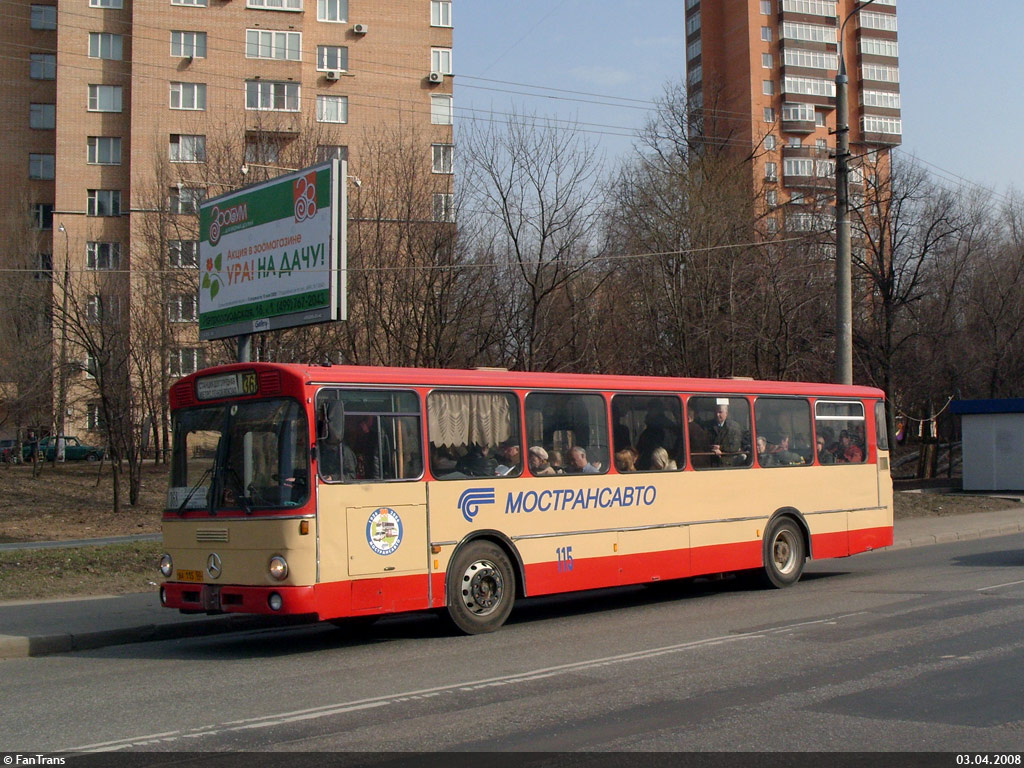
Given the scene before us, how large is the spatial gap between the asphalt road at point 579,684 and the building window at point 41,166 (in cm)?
5126

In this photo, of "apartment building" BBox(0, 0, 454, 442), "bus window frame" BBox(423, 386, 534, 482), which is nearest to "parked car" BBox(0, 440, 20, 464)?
"apartment building" BBox(0, 0, 454, 442)

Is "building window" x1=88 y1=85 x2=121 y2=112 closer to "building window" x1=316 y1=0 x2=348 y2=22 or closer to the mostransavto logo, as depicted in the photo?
"building window" x1=316 y1=0 x2=348 y2=22

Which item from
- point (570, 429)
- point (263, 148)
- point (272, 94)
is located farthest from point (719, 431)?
point (272, 94)

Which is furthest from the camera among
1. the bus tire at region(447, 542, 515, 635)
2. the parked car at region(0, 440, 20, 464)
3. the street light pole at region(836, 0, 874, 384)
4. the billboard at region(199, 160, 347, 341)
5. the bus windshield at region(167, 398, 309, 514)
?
the parked car at region(0, 440, 20, 464)

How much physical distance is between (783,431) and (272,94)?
4215 cm

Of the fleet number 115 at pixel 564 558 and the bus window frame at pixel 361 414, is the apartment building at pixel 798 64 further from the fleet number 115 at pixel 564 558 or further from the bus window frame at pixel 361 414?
the bus window frame at pixel 361 414

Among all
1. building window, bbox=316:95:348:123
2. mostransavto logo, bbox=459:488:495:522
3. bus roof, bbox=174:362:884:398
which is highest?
building window, bbox=316:95:348:123

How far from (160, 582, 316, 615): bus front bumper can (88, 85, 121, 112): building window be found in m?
46.8

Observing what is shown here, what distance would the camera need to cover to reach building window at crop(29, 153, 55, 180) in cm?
5600

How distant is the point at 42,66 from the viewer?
5650cm

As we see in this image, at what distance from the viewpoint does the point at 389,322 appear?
27.9m

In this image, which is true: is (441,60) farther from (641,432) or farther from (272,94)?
(641,432)

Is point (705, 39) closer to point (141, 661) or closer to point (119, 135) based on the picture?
point (119, 135)

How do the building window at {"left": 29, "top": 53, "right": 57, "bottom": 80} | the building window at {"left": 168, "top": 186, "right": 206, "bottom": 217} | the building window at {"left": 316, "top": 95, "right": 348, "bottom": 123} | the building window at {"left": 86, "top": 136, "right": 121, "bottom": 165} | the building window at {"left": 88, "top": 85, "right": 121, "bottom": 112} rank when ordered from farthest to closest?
the building window at {"left": 29, "top": 53, "right": 57, "bottom": 80}
the building window at {"left": 86, "top": 136, "right": 121, "bottom": 165}
the building window at {"left": 88, "top": 85, "right": 121, "bottom": 112}
the building window at {"left": 316, "top": 95, "right": 348, "bottom": 123}
the building window at {"left": 168, "top": 186, "right": 206, "bottom": 217}
